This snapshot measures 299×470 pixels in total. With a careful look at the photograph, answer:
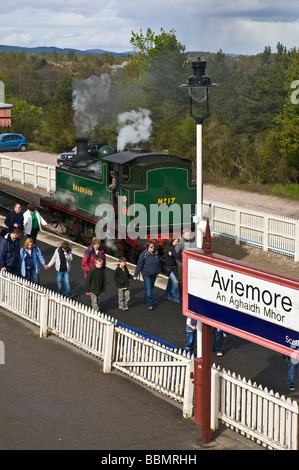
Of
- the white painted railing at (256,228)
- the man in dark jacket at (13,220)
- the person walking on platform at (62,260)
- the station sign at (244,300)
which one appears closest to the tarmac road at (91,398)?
the person walking on platform at (62,260)

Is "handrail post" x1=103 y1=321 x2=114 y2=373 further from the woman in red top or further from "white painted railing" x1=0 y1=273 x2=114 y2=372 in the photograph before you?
the woman in red top

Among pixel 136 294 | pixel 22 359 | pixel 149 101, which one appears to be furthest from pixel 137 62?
pixel 22 359

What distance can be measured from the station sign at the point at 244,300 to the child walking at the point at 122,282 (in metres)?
4.88

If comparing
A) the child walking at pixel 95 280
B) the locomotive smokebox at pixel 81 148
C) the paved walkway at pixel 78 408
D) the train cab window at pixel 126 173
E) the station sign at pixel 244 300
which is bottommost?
the paved walkway at pixel 78 408

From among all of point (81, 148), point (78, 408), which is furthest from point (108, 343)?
point (81, 148)

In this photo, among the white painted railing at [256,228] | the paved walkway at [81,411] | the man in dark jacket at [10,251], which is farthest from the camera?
the white painted railing at [256,228]

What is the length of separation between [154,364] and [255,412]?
6.50ft

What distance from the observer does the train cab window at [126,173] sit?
17203 mm

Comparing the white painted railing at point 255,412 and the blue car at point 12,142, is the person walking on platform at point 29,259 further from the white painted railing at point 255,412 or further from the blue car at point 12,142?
the blue car at point 12,142

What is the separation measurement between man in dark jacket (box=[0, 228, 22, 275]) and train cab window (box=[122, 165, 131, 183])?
4189 millimetres

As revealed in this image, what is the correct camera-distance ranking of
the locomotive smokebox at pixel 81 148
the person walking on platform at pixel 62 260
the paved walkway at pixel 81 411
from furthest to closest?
1. the locomotive smokebox at pixel 81 148
2. the person walking on platform at pixel 62 260
3. the paved walkway at pixel 81 411

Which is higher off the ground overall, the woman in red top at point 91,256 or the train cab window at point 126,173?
the train cab window at point 126,173

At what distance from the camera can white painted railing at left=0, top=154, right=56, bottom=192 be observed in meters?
29.6
